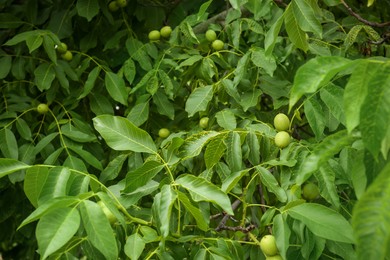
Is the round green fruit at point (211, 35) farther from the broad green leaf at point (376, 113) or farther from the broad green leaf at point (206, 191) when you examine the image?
the broad green leaf at point (376, 113)

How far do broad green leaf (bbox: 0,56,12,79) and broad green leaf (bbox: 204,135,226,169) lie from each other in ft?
3.96

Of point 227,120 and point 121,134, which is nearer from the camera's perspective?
point 121,134

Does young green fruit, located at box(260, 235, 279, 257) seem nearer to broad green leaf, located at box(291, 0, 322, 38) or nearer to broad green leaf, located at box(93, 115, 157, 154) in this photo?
broad green leaf, located at box(93, 115, 157, 154)

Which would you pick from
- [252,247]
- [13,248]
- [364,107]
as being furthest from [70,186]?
[13,248]

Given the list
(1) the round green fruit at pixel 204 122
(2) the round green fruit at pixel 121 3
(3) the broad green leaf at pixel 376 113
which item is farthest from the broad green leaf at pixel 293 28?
(2) the round green fruit at pixel 121 3

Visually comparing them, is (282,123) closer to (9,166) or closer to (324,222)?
(324,222)

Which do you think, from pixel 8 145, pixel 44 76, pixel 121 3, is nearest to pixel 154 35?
pixel 121 3

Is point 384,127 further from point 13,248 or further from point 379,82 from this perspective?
point 13,248

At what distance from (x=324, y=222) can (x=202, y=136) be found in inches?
19.5

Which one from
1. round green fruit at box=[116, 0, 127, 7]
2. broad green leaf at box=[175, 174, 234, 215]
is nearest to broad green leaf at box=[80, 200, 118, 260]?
broad green leaf at box=[175, 174, 234, 215]

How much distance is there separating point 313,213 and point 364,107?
0.49 m

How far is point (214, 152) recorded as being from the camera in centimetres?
162

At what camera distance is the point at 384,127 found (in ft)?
2.84

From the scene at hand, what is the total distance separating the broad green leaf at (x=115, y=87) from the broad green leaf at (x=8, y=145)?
0.44 m
